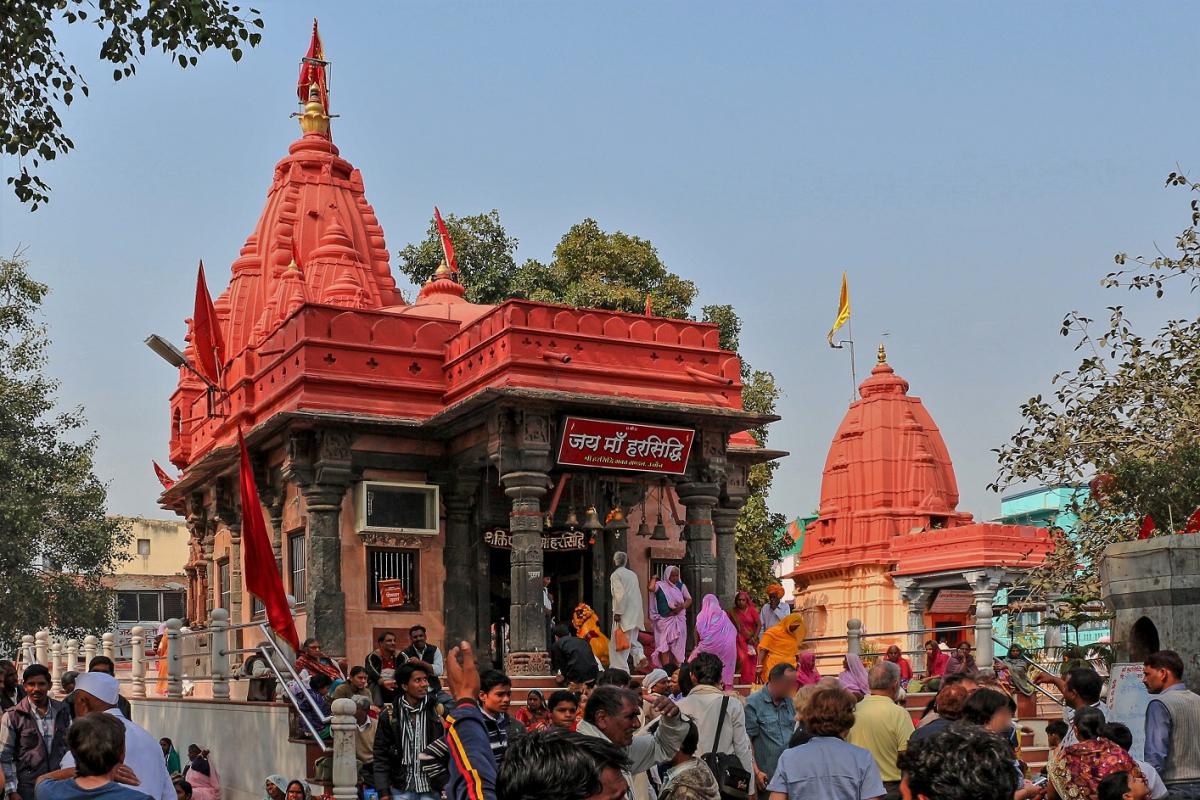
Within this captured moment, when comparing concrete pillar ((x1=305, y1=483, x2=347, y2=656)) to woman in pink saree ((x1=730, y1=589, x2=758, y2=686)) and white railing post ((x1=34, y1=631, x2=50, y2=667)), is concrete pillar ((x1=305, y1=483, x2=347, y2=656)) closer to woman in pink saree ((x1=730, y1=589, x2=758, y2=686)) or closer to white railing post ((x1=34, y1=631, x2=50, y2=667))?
woman in pink saree ((x1=730, y1=589, x2=758, y2=686))

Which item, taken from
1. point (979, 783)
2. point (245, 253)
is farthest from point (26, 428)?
point (979, 783)

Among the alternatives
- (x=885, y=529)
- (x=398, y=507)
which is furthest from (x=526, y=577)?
(x=885, y=529)

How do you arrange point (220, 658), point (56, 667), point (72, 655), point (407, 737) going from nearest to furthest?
1. point (407, 737)
2. point (220, 658)
3. point (72, 655)
4. point (56, 667)

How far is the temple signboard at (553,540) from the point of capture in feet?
67.4

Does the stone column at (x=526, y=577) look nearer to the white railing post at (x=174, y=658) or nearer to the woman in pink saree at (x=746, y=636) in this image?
the woman in pink saree at (x=746, y=636)

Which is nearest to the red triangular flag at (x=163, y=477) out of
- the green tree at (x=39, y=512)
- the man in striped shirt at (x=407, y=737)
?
the green tree at (x=39, y=512)

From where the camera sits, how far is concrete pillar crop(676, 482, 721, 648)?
1964 cm

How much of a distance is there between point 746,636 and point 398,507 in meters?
5.02

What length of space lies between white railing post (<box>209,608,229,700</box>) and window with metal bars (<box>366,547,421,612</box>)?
11.7 ft

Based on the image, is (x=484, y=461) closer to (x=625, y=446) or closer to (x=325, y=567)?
(x=625, y=446)

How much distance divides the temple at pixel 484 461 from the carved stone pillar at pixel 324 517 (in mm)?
25

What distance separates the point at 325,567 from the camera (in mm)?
19172

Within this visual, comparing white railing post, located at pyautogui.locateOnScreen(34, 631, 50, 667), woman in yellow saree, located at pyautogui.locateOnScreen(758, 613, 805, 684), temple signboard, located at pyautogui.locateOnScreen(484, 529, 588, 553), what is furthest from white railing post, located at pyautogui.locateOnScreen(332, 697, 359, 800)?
white railing post, located at pyautogui.locateOnScreen(34, 631, 50, 667)

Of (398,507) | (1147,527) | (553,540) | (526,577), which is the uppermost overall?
(398,507)
